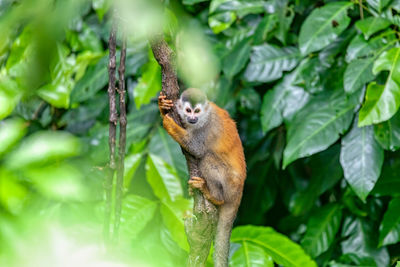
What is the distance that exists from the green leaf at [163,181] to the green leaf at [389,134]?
3.54ft

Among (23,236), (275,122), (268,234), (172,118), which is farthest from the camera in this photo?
(275,122)

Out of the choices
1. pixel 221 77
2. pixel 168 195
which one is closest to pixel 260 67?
pixel 221 77

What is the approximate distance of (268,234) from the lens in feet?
8.38

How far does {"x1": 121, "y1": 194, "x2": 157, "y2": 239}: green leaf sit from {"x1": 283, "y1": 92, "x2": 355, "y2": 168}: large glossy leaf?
29.5 inches

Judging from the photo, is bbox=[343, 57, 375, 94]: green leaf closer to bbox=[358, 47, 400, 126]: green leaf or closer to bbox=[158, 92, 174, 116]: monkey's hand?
bbox=[358, 47, 400, 126]: green leaf

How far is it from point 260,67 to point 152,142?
81 centimetres

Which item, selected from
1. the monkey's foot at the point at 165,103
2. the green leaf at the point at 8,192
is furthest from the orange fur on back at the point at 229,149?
the green leaf at the point at 8,192

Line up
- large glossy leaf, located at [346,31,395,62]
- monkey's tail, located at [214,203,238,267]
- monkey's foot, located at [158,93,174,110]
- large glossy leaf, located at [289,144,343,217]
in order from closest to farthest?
monkey's foot, located at [158,93,174,110], monkey's tail, located at [214,203,238,267], large glossy leaf, located at [346,31,395,62], large glossy leaf, located at [289,144,343,217]

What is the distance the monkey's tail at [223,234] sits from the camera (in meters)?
2.45

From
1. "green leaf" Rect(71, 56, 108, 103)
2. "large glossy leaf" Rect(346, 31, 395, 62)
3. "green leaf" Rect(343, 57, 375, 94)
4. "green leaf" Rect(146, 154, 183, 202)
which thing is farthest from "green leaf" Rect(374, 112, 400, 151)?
"green leaf" Rect(71, 56, 108, 103)

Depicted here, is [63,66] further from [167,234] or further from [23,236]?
[23,236]

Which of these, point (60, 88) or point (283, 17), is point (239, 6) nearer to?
point (283, 17)

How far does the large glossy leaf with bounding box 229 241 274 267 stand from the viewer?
2.30m

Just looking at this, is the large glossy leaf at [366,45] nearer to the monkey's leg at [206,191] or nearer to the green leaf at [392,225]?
the green leaf at [392,225]
